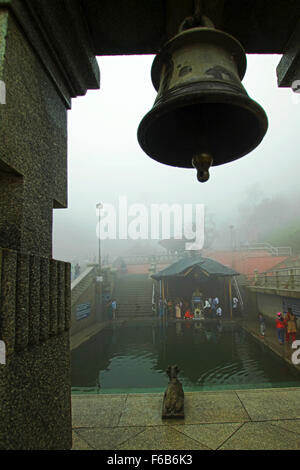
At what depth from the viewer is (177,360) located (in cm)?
1050

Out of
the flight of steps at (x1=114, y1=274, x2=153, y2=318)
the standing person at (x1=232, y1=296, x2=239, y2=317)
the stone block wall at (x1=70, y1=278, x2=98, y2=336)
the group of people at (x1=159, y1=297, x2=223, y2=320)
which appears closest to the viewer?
the stone block wall at (x1=70, y1=278, x2=98, y2=336)

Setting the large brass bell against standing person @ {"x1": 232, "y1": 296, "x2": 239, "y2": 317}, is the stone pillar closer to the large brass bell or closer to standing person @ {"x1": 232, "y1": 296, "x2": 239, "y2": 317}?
the large brass bell

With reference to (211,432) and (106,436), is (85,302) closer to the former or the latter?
(106,436)

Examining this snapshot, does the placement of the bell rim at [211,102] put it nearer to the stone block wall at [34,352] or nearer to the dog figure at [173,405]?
the stone block wall at [34,352]

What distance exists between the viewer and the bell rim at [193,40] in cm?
196

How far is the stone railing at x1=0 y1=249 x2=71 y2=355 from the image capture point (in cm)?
154

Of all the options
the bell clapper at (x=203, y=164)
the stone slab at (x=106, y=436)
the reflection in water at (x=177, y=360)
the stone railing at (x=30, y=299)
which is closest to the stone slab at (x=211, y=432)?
the stone slab at (x=106, y=436)

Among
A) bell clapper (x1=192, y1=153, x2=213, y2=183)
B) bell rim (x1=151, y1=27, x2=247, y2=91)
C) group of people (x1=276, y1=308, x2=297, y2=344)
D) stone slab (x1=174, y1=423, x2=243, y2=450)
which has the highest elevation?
bell rim (x1=151, y1=27, x2=247, y2=91)

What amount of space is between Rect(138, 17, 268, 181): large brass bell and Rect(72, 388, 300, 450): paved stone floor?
2.82 metres

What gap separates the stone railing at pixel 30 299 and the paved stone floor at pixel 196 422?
1.56 meters

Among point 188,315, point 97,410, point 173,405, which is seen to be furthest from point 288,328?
point 97,410

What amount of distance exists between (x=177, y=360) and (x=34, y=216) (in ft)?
32.8

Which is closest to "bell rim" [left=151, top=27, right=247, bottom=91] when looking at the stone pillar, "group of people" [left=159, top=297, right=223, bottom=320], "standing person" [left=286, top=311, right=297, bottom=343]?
the stone pillar
